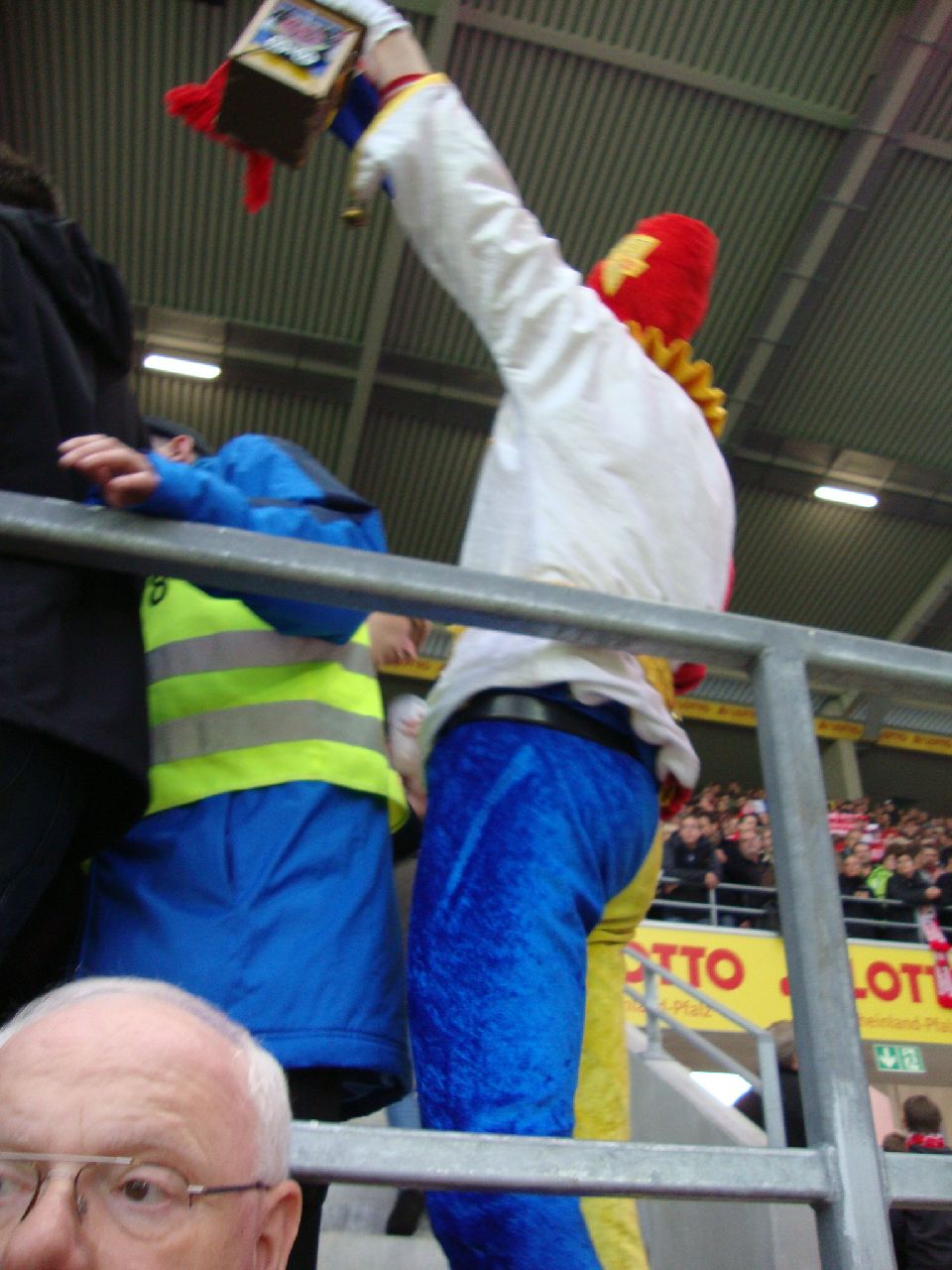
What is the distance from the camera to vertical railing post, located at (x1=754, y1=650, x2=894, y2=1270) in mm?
750

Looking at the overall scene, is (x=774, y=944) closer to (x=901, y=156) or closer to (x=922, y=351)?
(x=922, y=351)

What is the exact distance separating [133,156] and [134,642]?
765cm

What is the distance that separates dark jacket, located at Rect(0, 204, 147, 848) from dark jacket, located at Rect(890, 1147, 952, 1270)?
3.00m

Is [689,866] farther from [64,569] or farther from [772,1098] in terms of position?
[64,569]

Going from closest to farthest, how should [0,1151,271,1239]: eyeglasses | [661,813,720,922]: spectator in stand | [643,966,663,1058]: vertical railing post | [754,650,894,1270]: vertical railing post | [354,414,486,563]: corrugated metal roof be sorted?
1. [0,1151,271,1239]: eyeglasses
2. [754,650,894,1270]: vertical railing post
3. [643,966,663,1058]: vertical railing post
4. [661,813,720,922]: spectator in stand
5. [354,414,486,563]: corrugated metal roof

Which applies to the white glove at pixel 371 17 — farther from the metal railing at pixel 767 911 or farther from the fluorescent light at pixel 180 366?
the fluorescent light at pixel 180 366

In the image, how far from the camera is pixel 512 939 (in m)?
0.97

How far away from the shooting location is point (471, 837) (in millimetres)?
1039

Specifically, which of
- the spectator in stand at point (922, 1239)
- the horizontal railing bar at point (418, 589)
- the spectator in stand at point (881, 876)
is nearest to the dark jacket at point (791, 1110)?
the spectator in stand at point (922, 1239)

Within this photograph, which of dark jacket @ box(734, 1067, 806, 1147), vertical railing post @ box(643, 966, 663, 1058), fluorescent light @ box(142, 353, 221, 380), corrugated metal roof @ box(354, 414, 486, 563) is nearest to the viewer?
dark jacket @ box(734, 1067, 806, 1147)

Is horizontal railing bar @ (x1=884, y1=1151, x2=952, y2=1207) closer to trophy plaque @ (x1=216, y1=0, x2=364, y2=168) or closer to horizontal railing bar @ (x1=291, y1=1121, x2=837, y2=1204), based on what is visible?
horizontal railing bar @ (x1=291, y1=1121, x2=837, y2=1204)

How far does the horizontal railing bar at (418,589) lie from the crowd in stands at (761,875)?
6431mm

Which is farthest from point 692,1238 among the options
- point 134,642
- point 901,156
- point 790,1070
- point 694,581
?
point 901,156

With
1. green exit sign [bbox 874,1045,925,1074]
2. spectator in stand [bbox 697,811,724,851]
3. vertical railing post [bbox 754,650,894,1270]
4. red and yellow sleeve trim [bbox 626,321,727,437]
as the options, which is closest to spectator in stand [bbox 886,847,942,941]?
green exit sign [bbox 874,1045,925,1074]
